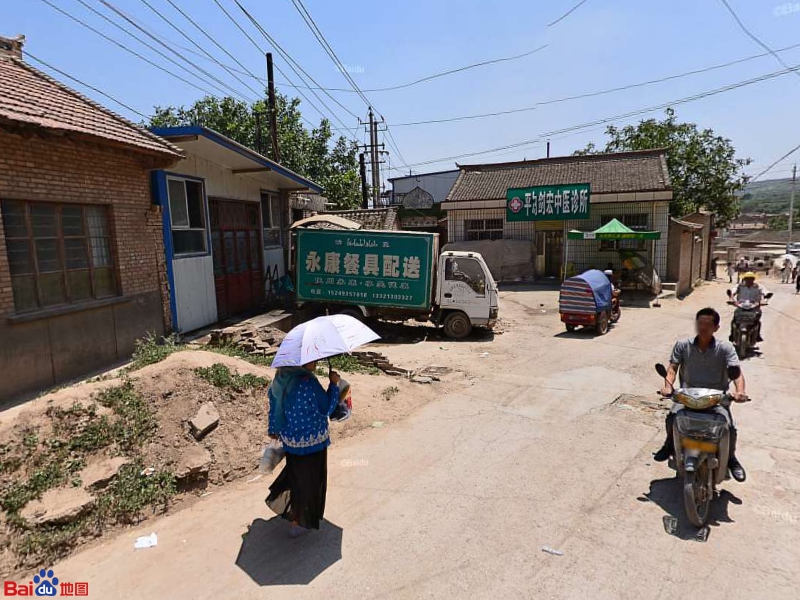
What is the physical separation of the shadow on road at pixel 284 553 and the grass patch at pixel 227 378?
7.49 ft

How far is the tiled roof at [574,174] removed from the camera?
20359 millimetres

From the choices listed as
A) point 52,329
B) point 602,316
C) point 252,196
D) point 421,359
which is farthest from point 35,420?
point 602,316

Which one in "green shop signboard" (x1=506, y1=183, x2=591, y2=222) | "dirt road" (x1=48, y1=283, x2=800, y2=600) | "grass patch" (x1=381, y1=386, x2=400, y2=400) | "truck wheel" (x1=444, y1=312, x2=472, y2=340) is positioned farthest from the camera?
"green shop signboard" (x1=506, y1=183, x2=591, y2=222)

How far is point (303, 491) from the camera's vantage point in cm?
371

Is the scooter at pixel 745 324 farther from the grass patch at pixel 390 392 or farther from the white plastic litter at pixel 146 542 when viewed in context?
the white plastic litter at pixel 146 542

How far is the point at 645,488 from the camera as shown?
447 centimetres

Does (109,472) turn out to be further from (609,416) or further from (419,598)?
(609,416)

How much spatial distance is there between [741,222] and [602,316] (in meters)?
95.6

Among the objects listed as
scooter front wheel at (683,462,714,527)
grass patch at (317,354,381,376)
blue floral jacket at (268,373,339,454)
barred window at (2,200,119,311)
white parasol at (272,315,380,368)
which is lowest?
grass patch at (317,354,381,376)

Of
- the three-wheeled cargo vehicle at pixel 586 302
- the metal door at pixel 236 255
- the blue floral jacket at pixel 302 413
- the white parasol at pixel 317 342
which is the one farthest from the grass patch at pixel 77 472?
the three-wheeled cargo vehicle at pixel 586 302

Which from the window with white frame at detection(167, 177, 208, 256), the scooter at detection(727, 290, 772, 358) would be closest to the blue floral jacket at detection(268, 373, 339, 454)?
the window with white frame at detection(167, 177, 208, 256)

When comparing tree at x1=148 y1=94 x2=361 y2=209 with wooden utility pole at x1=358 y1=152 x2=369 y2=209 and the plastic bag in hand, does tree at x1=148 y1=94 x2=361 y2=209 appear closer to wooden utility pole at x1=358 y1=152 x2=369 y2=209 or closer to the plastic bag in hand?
wooden utility pole at x1=358 y1=152 x2=369 y2=209

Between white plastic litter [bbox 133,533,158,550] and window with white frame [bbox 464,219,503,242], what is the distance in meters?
20.6

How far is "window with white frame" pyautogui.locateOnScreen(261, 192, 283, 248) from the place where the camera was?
46.5 feet
